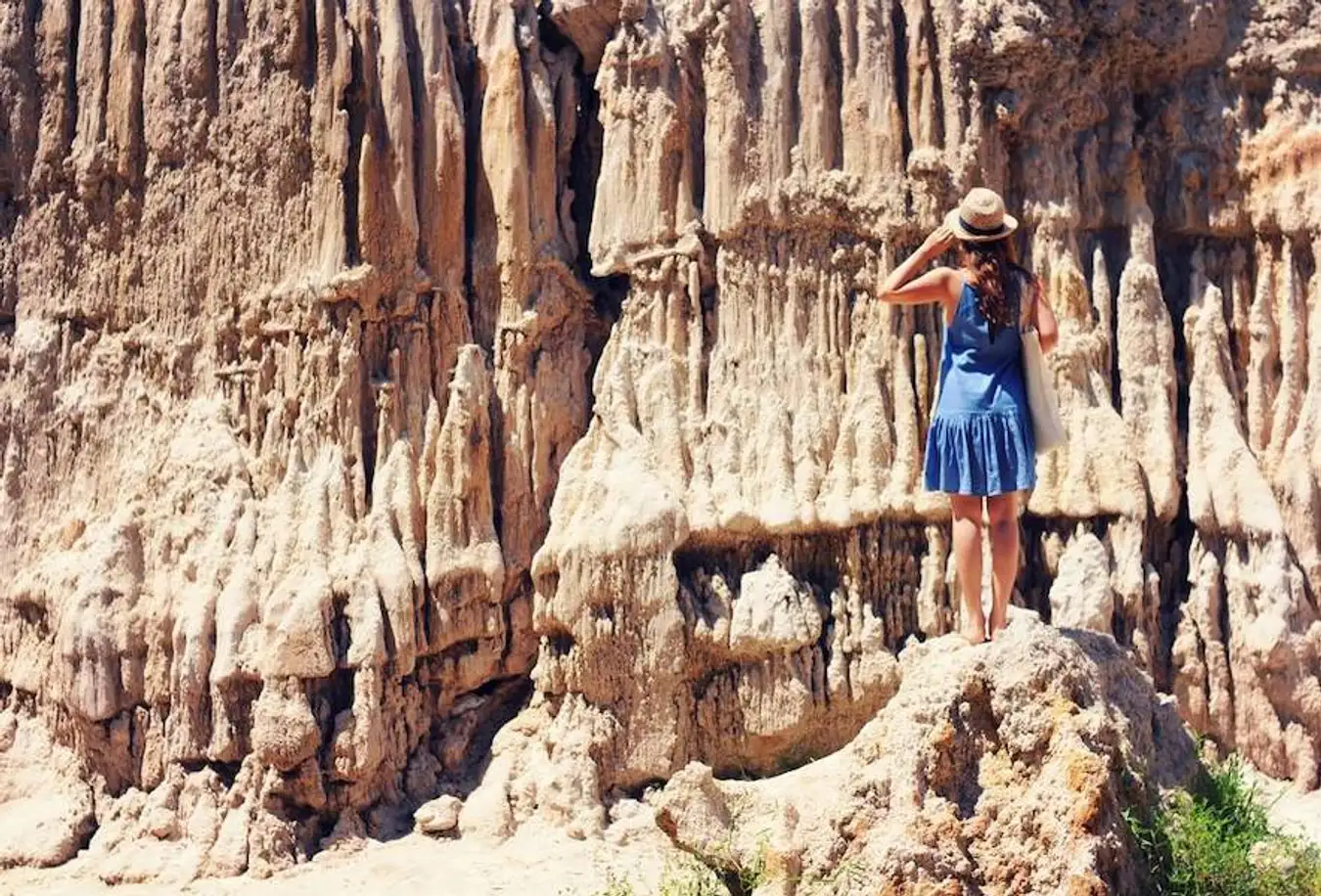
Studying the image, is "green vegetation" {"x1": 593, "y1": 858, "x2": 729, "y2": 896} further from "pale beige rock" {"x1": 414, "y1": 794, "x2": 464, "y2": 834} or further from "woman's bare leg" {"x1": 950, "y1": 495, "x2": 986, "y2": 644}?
"pale beige rock" {"x1": 414, "y1": 794, "x2": 464, "y2": 834}

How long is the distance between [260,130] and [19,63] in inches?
76.9

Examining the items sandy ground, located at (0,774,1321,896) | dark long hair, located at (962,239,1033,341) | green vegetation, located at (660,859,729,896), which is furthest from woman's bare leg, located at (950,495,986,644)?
sandy ground, located at (0,774,1321,896)

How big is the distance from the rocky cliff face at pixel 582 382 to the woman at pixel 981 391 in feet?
12.7

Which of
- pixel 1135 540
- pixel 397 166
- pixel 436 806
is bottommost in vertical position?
pixel 436 806

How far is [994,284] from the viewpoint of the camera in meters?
6.62

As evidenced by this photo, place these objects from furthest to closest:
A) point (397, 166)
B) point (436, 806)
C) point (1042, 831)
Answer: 1. point (397, 166)
2. point (436, 806)
3. point (1042, 831)

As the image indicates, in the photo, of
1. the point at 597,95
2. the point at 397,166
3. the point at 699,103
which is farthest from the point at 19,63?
the point at 699,103

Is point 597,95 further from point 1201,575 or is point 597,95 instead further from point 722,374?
point 1201,575

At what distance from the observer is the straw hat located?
651cm

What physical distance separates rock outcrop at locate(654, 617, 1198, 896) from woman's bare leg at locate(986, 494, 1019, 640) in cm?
24

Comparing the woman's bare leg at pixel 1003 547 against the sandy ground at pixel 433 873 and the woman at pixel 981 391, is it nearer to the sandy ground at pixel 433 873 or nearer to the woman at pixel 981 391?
the woman at pixel 981 391

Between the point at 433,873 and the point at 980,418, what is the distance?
4.90 m

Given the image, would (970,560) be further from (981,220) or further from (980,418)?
(981,220)

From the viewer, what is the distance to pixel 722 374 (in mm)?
11016
